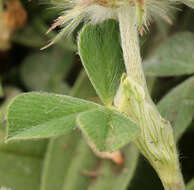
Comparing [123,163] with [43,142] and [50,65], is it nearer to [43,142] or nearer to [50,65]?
[43,142]

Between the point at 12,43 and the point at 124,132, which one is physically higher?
the point at 124,132

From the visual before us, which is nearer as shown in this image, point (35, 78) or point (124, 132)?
point (124, 132)

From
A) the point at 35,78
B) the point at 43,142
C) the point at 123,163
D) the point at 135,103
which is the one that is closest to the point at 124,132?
the point at 135,103

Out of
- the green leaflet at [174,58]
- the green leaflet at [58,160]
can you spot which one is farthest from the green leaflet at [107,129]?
the green leaflet at [58,160]

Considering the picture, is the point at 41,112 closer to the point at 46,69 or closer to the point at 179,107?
the point at 179,107

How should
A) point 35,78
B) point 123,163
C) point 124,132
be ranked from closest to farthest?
point 124,132, point 123,163, point 35,78

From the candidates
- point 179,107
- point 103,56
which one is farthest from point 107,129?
point 179,107

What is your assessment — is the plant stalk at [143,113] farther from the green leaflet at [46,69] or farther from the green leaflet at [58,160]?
the green leaflet at [46,69]
